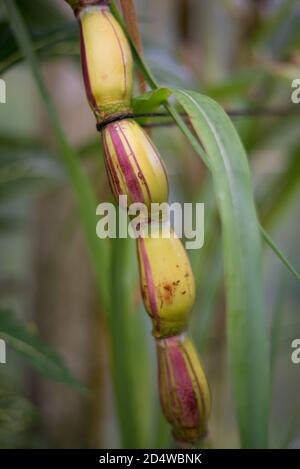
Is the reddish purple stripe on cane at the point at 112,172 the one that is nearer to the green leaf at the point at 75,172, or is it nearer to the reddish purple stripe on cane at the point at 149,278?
the reddish purple stripe on cane at the point at 149,278

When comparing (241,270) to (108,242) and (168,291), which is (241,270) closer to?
(168,291)

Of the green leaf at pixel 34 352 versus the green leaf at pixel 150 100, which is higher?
the green leaf at pixel 150 100

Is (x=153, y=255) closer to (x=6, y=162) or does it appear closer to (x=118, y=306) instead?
(x=118, y=306)

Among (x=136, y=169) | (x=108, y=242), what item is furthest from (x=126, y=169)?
(x=108, y=242)

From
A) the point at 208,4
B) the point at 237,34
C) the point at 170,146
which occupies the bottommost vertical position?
the point at 170,146

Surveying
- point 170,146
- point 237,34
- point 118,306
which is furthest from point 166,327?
point 237,34

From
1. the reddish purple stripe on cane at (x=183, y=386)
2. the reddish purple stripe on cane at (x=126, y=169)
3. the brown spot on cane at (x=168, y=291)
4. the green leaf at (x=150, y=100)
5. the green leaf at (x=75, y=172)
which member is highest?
the green leaf at (x=75, y=172)

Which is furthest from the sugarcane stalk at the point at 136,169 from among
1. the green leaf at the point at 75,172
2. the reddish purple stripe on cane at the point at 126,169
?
the green leaf at the point at 75,172
